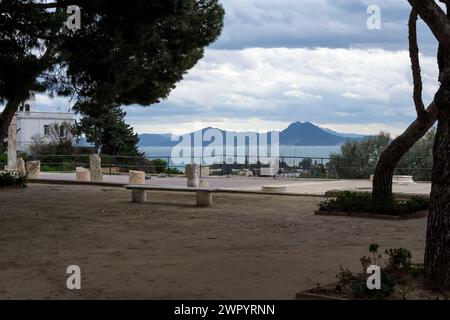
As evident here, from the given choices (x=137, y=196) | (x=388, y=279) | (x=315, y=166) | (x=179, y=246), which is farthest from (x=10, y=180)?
(x=388, y=279)

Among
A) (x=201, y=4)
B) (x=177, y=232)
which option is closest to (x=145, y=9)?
(x=177, y=232)

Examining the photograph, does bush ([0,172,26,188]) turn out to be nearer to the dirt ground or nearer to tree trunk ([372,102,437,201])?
the dirt ground

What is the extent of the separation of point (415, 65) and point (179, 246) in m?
6.99

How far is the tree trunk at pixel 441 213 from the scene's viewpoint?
5.66m

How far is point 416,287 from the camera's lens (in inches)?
227

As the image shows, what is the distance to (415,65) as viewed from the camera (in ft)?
43.0

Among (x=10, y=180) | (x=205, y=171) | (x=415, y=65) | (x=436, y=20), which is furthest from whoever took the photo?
(x=205, y=171)

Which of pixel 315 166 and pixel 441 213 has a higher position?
pixel 315 166

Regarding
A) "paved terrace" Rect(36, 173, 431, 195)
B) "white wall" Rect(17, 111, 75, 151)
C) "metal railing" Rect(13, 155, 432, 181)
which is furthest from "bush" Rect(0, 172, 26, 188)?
"white wall" Rect(17, 111, 75, 151)

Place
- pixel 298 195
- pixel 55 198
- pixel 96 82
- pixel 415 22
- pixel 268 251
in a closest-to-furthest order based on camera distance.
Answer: pixel 268 251 < pixel 415 22 < pixel 96 82 < pixel 55 198 < pixel 298 195

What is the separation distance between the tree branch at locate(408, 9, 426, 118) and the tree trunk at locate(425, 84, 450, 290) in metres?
7.57

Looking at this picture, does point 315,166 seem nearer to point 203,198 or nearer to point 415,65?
point 203,198

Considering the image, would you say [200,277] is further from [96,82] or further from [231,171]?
[231,171]
